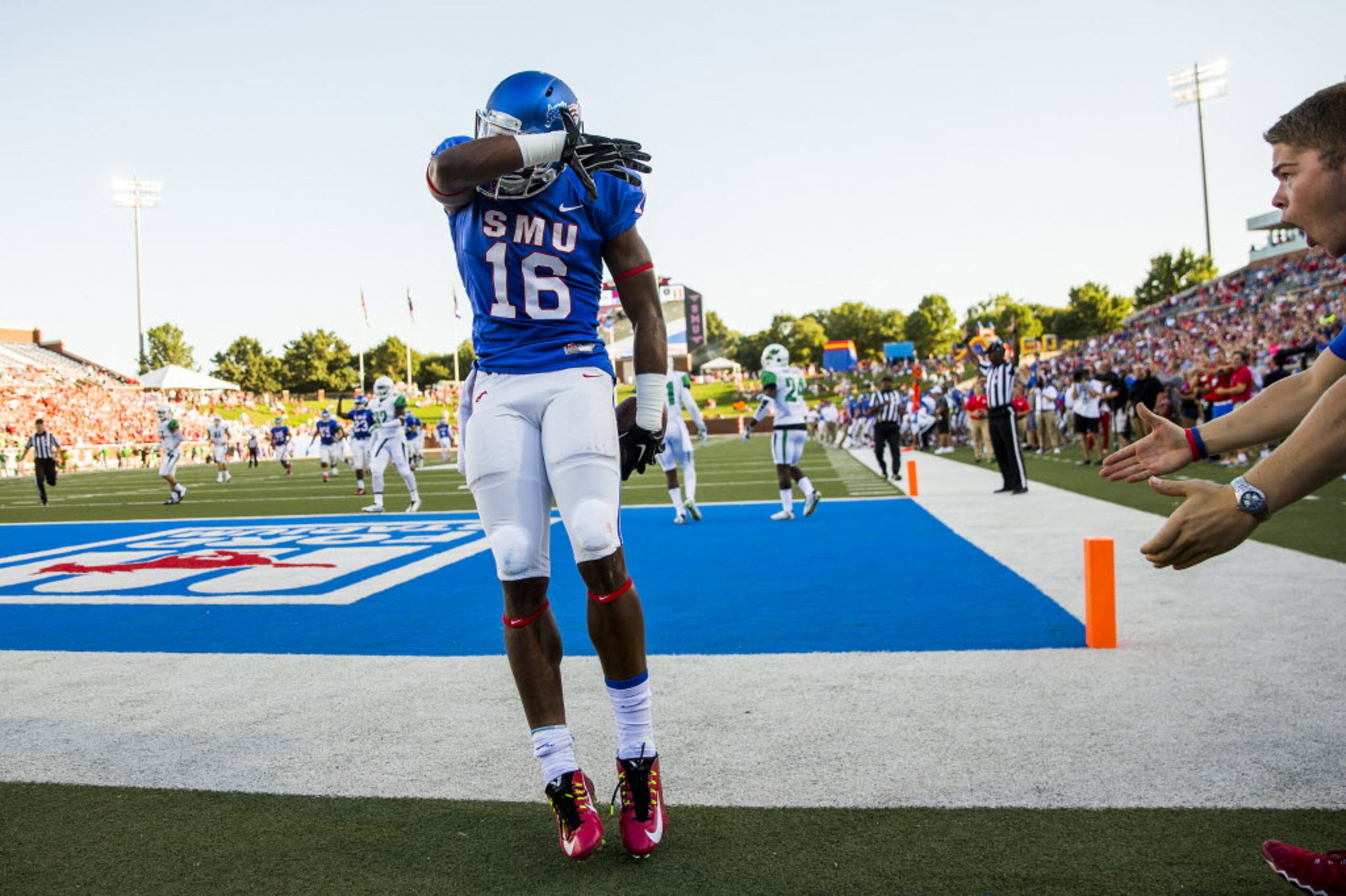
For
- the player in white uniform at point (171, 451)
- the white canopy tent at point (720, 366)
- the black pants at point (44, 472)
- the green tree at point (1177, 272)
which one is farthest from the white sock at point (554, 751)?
the white canopy tent at point (720, 366)

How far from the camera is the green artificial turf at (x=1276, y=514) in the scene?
748cm

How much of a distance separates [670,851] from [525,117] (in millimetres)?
2038

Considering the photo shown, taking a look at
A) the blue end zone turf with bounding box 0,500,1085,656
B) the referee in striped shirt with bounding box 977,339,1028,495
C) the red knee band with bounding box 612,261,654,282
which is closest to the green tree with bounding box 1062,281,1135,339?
the referee in striped shirt with bounding box 977,339,1028,495

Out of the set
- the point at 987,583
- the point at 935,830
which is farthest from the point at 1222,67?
the point at 935,830

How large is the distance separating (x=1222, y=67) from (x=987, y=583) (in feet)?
204

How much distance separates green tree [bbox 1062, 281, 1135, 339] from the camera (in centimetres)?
8694

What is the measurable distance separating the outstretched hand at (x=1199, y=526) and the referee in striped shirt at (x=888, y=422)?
15.9 meters

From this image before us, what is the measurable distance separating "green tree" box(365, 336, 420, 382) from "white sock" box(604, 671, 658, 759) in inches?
4192

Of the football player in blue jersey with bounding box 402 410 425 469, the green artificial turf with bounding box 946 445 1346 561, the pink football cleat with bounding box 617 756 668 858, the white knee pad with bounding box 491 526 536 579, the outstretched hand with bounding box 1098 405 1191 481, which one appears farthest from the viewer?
the football player in blue jersey with bounding box 402 410 425 469

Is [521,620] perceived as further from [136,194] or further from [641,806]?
[136,194]

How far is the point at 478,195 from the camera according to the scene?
9.75 ft

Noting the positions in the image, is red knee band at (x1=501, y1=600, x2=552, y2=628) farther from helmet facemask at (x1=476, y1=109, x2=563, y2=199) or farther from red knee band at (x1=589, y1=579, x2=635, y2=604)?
helmet facemask at (x1=476, y1=109, x2=563, y2=199)

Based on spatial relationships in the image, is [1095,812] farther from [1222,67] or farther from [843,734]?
[1222,67]

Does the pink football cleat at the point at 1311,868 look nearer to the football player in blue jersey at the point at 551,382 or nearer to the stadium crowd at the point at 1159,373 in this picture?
the football player in blue jersey at the point at 551,382
